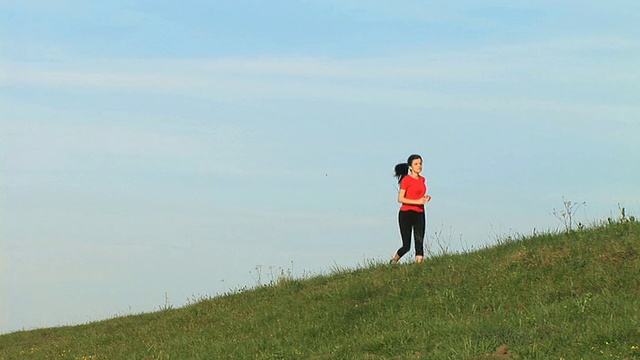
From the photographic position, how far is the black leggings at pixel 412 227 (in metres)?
18.3

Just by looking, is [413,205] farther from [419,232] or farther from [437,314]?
[437,314]

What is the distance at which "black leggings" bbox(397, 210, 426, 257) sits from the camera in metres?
18.3

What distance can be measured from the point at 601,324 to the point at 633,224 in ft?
19.3

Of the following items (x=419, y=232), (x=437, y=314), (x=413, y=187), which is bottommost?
(x=437, y=314)

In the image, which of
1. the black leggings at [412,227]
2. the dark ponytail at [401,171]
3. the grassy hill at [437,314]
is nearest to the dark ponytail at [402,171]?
the dark ponytail at [401,171]

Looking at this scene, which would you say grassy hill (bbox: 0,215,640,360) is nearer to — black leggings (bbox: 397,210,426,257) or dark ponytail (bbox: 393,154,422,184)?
black leggings (bbox: 397,210,426,257)

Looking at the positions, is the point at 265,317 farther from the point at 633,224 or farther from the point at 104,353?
the point at 633,224

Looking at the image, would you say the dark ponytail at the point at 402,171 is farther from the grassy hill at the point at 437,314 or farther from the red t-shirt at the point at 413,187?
the grassy hill at the point at 437,314

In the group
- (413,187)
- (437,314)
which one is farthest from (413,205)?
(437,314)

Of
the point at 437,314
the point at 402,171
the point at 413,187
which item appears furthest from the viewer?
the point at 402,171

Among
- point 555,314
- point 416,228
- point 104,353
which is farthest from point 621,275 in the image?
point 104,353

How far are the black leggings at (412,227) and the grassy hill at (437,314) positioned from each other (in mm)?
515

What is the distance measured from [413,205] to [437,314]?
458 centimetres

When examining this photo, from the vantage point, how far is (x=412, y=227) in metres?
18.4
